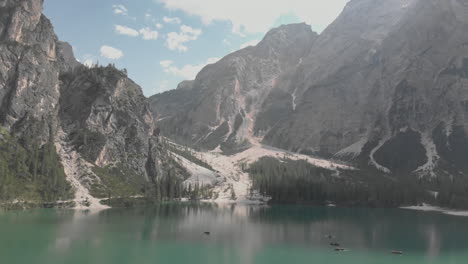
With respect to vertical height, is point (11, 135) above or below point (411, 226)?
above

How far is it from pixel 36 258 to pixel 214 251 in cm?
3110

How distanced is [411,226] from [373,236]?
37.0m

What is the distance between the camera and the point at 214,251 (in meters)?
75.8

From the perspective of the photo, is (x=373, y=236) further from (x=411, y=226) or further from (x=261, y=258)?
(x=261, y=258)

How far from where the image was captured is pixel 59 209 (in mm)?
154875

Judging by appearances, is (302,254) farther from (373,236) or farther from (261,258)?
(373,236)

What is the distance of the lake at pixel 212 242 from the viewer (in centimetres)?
6875

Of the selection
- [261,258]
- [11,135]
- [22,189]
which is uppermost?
[11,135]

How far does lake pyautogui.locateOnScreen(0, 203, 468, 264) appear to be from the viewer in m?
68.8

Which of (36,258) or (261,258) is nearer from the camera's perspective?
(36,258)

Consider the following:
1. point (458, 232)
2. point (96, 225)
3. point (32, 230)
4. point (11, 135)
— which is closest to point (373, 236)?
point (458, 232)

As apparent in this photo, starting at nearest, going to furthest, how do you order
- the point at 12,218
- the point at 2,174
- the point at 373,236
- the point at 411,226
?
the point at 373,236 < the point at 12,218 < the point at 411,226 < the point at 2,174

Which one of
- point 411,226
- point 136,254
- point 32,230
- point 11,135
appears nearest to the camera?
point 136,254

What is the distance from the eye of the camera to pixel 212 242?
86250 millimetres
